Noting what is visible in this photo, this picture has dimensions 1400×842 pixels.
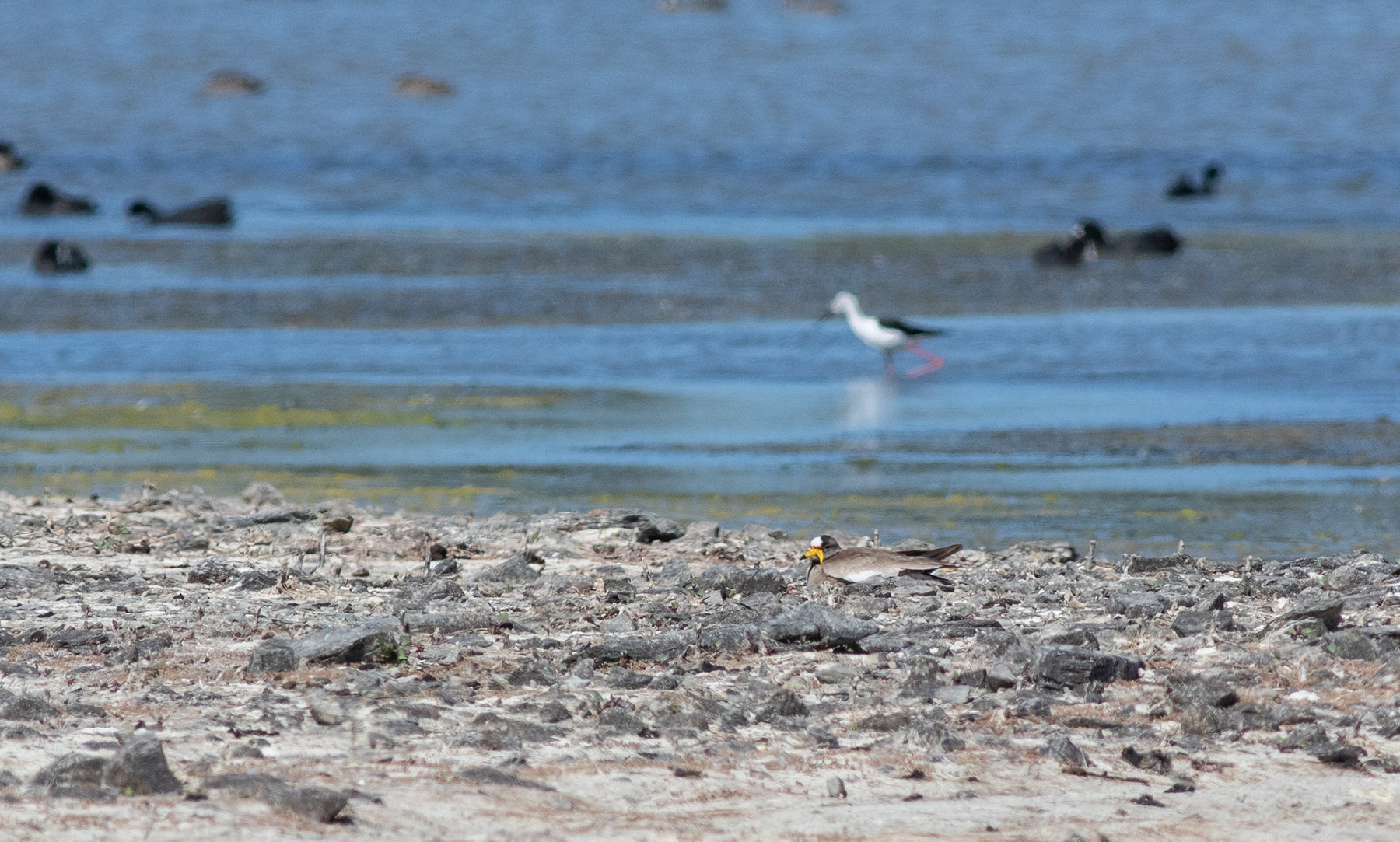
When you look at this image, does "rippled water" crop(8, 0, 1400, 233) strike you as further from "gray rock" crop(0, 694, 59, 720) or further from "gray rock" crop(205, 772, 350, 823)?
"gray rock" crop(205, 772, 350, 823)

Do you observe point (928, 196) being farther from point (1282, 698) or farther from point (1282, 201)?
point (1282, 698)

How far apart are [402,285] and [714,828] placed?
14961mm

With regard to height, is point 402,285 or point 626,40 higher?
point 626,40

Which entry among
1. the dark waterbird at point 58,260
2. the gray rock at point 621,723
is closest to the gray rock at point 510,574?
the gray rock at point 621,723

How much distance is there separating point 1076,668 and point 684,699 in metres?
1.21

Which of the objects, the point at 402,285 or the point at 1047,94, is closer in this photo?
the point at 402,285

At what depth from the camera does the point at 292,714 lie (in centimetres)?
567

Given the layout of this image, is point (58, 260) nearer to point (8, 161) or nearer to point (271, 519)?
point (271, 519)

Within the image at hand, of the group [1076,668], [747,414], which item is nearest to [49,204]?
[747,414]

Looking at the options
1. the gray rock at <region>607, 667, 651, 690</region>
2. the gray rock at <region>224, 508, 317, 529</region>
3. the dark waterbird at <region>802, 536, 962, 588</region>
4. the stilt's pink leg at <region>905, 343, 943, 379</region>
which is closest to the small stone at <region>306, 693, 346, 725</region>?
the gray rock at <region>607, 667, 651, 690</region>

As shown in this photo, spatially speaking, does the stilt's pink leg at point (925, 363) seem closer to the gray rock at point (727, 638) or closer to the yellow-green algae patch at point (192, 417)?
the yellow-green algae patch at point (192, 417)

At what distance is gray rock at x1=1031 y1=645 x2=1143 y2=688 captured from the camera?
6.15 meters

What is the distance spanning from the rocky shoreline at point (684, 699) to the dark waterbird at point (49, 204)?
19.6m

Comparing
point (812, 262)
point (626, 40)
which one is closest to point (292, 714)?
point (812, 262)
